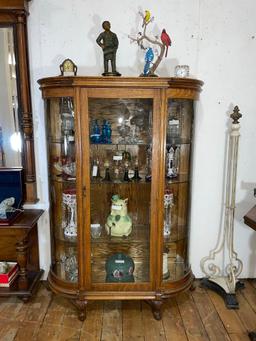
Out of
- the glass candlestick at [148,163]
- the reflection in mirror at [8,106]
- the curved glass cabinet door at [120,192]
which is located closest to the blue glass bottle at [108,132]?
the curved glass cabinet door at [120,192]

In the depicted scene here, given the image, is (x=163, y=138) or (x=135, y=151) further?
(x=135, y=151)

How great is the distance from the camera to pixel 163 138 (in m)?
1.82

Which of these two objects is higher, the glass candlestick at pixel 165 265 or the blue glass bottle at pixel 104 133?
the blue glass bottle at pixel 104 133

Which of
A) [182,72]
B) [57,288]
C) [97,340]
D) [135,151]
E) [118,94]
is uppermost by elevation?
[182,72]

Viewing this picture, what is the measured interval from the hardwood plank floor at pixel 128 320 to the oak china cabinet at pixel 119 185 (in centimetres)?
12

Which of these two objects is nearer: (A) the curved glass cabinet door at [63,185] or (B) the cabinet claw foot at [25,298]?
(A) the curved glass cabinet door at [63,185]

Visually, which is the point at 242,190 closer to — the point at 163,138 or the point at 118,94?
the point at 163,138

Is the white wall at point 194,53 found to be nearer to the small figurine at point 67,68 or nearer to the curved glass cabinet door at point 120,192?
the small figurine at point 67,68

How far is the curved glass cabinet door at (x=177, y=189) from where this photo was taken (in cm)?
196

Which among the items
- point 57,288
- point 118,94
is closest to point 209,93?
point 118,94

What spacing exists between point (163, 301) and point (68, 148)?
120cm

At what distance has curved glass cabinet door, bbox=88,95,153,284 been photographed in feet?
6.34

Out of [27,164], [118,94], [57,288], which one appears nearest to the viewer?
[118,94]

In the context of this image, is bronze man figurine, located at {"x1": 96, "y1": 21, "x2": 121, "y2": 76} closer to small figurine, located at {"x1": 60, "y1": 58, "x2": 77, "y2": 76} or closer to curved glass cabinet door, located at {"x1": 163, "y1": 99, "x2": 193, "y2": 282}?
small figurine, located at {"x1": 60, "y1": 58, "x2": 77, "y2": 76}
